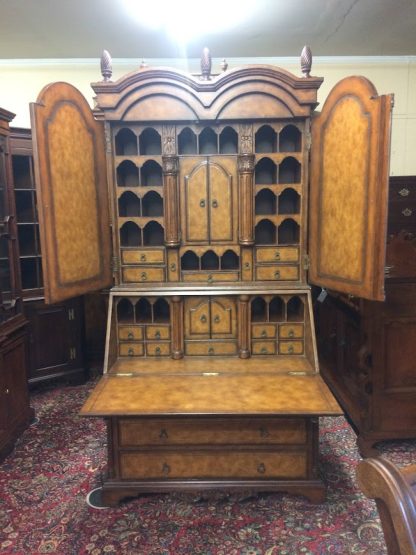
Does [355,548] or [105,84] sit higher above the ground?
[105,84]

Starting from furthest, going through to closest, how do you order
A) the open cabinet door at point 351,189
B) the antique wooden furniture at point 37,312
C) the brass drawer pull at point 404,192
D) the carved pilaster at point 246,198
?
1. the brass drawer pull at point 404,192
2. the antique wooden furniture at point 37,312
3. the carved pilaster at point 246,198
4. the open cabinet door at point 351,189

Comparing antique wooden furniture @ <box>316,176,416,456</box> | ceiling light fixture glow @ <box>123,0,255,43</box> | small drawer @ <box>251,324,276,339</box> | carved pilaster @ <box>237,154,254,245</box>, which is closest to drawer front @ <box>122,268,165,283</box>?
carved pilaster @ <box>237,154,254,245</box>

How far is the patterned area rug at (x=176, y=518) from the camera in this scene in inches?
69.1

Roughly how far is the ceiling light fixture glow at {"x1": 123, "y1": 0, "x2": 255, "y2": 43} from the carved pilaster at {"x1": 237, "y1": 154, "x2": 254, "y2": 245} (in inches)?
44.4

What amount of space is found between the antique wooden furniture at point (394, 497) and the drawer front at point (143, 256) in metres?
1.69

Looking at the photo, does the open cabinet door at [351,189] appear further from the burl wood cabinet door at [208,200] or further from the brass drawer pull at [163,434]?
the brass drawer pull at [163,434]

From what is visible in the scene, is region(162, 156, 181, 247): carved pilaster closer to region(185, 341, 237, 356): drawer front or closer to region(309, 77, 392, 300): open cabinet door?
region(185, 341, 237, 356): drawer front

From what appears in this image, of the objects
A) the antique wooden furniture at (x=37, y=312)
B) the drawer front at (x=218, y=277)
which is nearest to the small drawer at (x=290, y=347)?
Result: the drawer front at (x=218, y=277)

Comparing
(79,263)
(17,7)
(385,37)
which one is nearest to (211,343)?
(79,263)

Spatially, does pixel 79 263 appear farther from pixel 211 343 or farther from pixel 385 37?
pixel 385 37

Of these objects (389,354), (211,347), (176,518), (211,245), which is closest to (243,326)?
(211,347)

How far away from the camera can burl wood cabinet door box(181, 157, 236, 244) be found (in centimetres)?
225

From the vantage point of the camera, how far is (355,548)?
5.70 ft

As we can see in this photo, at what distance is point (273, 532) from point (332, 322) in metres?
1.58
